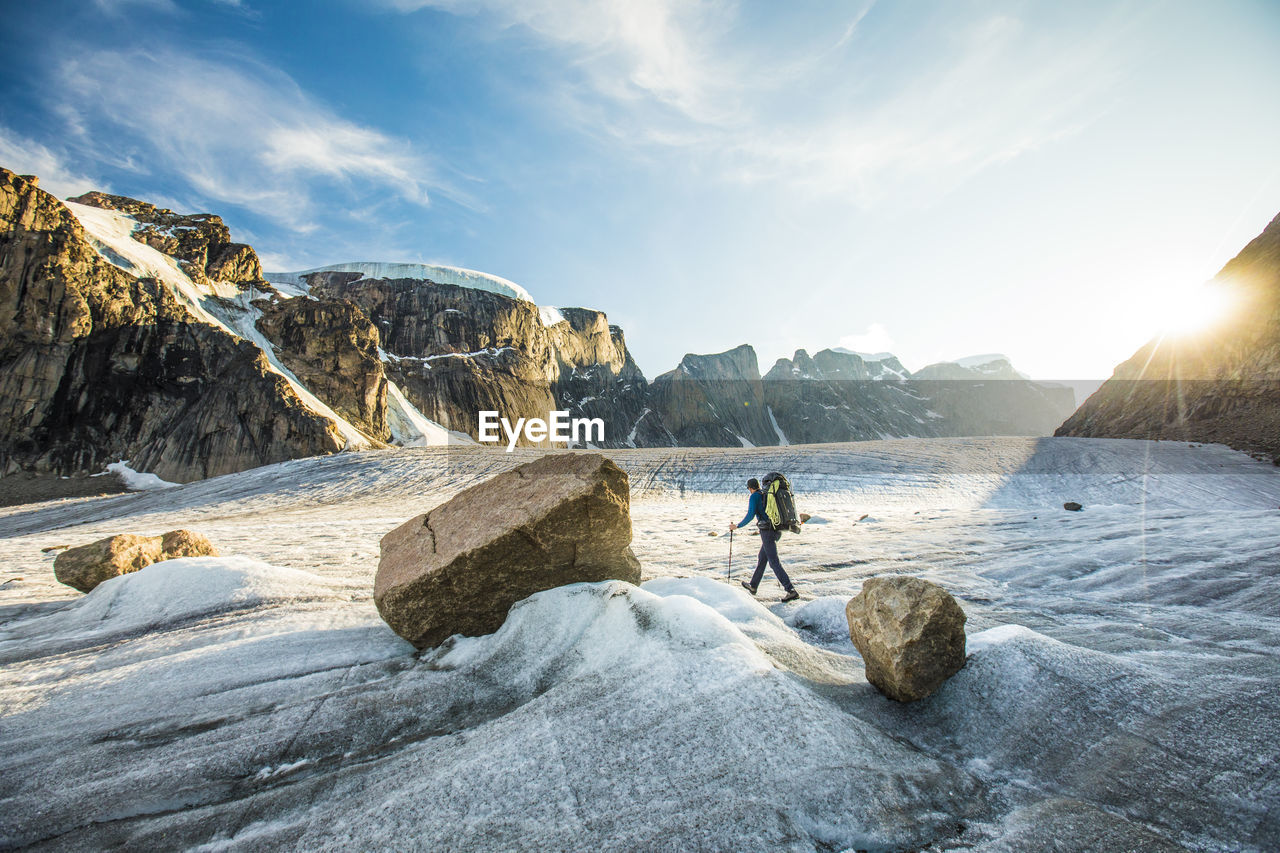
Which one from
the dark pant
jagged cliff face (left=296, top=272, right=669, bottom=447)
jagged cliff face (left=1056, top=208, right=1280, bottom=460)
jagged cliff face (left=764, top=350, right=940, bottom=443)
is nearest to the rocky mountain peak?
jagged cliff face (left=296, top=272, right=669, bottom=447)

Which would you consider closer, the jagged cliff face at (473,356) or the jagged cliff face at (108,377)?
the jagged cliff face at (108,377)

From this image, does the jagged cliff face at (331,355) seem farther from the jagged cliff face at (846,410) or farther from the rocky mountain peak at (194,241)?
the jagged cliff face at (846,410)

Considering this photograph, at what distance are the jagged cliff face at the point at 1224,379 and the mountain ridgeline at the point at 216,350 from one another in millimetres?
56681

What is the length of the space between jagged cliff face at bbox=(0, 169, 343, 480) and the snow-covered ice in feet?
127

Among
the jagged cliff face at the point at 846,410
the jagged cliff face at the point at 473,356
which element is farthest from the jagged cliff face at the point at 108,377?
the jagged cliff face at the point at 846,410

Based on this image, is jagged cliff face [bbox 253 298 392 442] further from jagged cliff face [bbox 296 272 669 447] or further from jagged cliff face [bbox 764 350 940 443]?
jagged cliff face [bbox 764 350 940 443]

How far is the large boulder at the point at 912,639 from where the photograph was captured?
10.2 ft

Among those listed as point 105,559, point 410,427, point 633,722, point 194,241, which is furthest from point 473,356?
point 633,722

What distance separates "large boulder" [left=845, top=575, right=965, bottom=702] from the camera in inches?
123

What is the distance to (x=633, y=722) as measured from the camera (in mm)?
2869

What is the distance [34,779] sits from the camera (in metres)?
2.57

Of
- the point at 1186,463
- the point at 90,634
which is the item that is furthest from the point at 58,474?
the point at 1186,463

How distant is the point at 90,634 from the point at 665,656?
18.8ft

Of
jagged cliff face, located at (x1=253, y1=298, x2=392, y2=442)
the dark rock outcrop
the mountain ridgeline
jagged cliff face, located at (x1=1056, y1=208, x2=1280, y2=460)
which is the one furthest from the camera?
the dark rock outcrop
